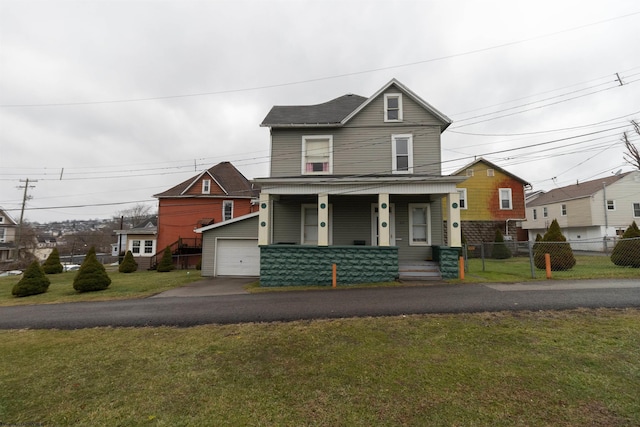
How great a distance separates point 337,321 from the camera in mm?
6141

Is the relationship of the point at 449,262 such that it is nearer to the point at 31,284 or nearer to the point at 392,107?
the point at 392,107

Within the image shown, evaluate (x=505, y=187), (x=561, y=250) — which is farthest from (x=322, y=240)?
(x=505, y=187)

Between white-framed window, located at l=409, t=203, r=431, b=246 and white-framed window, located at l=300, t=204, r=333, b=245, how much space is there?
148 inches

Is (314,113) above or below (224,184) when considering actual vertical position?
above

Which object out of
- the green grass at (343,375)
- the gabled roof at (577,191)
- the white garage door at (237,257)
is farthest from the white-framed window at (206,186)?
the gabled roof at (577,191)

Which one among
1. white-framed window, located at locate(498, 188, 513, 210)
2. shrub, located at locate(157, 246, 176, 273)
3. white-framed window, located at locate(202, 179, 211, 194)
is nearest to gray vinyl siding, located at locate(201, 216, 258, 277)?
shrub, located at locate(157, 246, 176, 273)

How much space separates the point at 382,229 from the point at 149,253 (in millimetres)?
23551

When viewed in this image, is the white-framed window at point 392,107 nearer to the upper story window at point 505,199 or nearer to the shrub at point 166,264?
the upper story window at point 505,199

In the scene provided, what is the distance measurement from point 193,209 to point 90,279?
13.5 m

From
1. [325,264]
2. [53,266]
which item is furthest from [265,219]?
[53,266]

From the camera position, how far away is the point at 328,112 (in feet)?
48.0

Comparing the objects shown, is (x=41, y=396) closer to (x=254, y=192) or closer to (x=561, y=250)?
(x=561, y=250)

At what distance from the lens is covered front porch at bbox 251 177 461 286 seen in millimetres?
11000

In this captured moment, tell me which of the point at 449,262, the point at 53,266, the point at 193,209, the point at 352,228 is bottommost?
the point at 53,266
